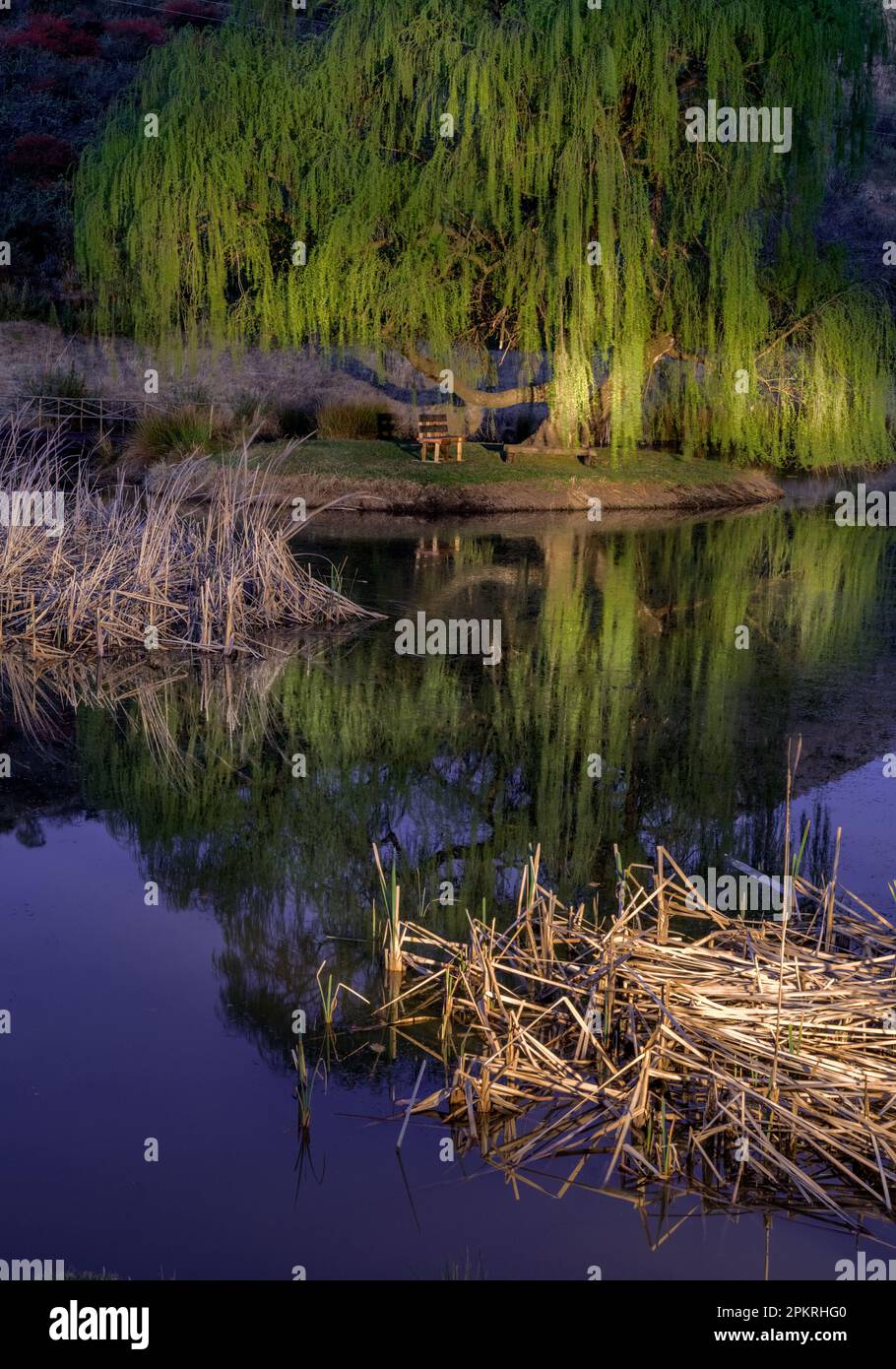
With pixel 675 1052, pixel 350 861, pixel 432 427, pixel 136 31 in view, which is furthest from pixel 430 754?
pixel 136 31

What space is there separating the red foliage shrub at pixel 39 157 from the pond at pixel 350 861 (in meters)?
23.3

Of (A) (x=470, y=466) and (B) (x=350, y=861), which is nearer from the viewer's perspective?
(B) (x=350, y=861)

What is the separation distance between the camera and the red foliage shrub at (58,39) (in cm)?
3875

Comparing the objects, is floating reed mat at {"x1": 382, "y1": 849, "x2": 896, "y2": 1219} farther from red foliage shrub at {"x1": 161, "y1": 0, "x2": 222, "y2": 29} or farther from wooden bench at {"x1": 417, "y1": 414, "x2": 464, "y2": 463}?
red foliage shrub at {"x1": 161, "y1": 0, "x2": 222, "y2": 29}

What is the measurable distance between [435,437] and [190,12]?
2328 centimetres

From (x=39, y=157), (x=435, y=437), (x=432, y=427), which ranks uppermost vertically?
(x=39, y=157)

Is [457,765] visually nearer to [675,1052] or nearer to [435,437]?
[675,1052]

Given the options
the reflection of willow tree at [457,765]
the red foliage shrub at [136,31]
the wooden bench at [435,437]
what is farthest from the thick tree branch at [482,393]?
the red foliage shrub at [136,31]

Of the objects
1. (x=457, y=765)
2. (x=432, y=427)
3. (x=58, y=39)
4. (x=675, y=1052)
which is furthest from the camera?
(x=58, y=39)

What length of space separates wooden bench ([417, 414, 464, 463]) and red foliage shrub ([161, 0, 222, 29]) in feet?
71.0

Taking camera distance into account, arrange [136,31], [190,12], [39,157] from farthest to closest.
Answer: [190,12] < [136,31] < [39,157]

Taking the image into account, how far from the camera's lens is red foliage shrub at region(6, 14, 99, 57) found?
127 feet

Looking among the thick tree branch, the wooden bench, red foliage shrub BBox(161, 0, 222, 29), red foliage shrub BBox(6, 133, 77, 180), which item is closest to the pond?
the wooden bench

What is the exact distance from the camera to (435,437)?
2361cm
